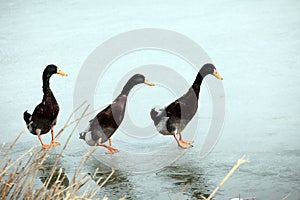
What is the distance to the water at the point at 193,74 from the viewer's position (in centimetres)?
401

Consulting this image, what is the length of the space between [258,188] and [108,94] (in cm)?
285

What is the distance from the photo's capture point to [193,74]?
6.54 meters

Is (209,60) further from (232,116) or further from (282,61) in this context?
(232,116)

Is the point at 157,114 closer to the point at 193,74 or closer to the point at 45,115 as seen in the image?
the point at 45,115

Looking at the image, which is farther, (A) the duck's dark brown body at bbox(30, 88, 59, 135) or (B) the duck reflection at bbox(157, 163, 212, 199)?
(A) the duck's dark brown body at bbox(30, 88, 59, 135)

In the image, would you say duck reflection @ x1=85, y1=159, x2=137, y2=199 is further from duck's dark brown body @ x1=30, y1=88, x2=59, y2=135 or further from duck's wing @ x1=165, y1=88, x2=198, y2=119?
duck's wing @ x1=165, y1=88, x2=198, y2=119

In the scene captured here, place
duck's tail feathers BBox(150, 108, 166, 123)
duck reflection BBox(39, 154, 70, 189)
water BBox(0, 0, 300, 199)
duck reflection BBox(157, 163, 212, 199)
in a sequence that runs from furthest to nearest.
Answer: duck's tail feathers BBox(150, 108, 166, 123) < duck reflection BBox(39, 154, 70, 189) < water BBox(0, 0, 300, 199) < duck reflection BBox(157, 163, 212, 199)

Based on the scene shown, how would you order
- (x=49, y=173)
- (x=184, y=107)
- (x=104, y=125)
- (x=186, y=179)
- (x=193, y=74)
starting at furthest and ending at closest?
(x=193, y=74) < (x=184, y=107) < (x=104, y=125) < (x=49, y=173) < (x=186, y=179)

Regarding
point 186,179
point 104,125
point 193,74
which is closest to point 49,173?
point 104,125

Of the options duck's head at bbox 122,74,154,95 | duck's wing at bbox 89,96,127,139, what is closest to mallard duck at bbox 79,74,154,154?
duck's wing at bbox 89,96,127,139

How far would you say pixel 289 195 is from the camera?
3562 millimetres

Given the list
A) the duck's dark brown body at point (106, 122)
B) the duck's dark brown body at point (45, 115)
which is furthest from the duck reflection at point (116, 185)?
the duck's dark brown body at point (45, 115)

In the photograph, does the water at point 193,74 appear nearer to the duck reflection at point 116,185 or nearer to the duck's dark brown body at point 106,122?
the duck reflection at point 116,185

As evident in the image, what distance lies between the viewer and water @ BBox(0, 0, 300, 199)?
4.01 metres
